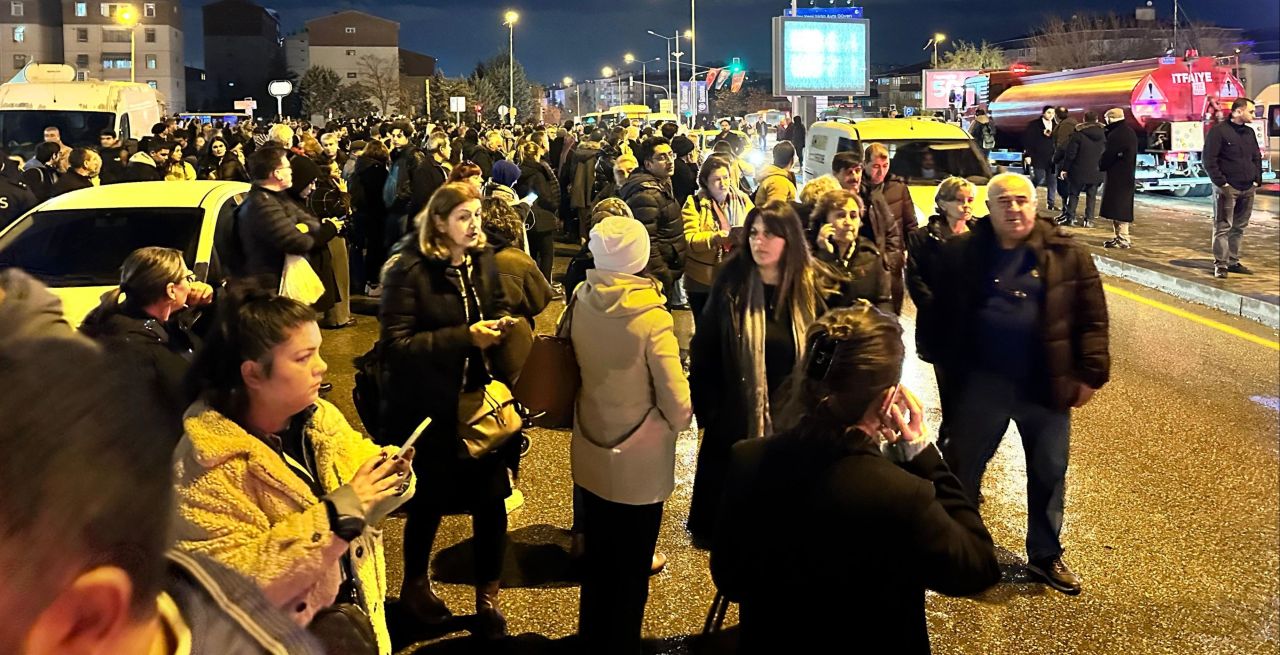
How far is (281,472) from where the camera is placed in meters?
2.57

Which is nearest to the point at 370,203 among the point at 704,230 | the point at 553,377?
the point at 704,230

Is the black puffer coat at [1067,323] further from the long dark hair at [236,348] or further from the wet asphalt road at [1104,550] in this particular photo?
the long dark hair at [236,348]

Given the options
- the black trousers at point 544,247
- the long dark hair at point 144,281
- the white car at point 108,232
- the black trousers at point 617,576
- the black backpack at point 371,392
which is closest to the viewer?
the black trousers at point 617,576

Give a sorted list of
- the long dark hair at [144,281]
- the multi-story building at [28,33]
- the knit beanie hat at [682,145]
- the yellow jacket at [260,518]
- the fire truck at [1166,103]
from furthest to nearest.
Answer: the multi-story building at [28,33] < the fire truck at [1166,103] < the knit beanie hat at [682,145] < the long dark hair at [144,281] < the yellow jacket at [260,518]

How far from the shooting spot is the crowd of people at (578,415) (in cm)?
107

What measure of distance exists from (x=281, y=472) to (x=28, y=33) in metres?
108

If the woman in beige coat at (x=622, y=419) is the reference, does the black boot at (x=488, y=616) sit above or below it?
below

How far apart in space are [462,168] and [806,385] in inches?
220

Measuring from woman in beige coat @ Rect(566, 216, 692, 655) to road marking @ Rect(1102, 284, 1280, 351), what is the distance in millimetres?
7122

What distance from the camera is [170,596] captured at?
1.24 metres

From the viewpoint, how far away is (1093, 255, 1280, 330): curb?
10875 mm

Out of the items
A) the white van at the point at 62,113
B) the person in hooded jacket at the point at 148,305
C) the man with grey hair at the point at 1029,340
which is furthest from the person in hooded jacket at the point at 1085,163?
the white van at the point at 62,113

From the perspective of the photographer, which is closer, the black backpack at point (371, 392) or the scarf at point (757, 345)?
the black backpack at point (371, 392)

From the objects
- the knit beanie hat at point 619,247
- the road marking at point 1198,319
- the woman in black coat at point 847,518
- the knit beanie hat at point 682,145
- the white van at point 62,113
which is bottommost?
the road marking at point 1198,319
